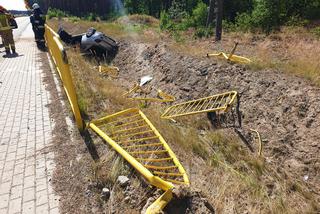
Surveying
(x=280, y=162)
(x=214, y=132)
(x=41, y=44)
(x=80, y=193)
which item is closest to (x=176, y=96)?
(x=214, y=132)

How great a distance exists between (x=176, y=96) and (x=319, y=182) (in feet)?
13.3

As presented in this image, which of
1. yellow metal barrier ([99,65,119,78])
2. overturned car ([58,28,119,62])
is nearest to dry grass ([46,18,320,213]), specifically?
yellow metal barrier ([99,65,119,78])

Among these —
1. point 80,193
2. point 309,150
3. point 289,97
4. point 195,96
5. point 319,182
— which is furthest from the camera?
point 195,96

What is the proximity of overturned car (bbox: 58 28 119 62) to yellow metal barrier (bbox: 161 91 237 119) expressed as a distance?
19.2 ft

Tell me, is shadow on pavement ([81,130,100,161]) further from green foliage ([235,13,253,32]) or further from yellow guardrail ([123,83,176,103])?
green foliage ([235,13,253,32])

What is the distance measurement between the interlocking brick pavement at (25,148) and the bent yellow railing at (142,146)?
0.87 meters

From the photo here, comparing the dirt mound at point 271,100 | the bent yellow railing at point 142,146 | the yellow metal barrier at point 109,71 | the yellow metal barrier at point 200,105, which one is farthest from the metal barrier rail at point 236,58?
the yellow metal barrier at point 109,71

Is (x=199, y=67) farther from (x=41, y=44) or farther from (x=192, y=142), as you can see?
(x=41, y=44)

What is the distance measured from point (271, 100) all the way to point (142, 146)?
316 centimetres

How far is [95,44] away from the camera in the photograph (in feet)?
34.4

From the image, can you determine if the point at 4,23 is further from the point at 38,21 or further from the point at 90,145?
the point at 90,145

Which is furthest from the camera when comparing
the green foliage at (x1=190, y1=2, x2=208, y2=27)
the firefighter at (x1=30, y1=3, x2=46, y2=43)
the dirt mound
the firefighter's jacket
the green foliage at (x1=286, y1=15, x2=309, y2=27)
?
the green foliage at (x1=190, y1=2, x2=208, y2=27)

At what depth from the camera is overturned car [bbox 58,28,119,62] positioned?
10523mm

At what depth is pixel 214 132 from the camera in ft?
17.3
